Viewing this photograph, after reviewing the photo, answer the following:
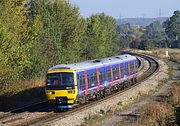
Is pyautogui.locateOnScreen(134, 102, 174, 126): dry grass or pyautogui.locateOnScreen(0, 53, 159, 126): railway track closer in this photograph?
pyautogui.locateOnScreen(134, 102, 174, 126): dry grass

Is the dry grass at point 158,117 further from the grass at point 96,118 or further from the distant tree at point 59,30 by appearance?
the distant tree at point 59,30

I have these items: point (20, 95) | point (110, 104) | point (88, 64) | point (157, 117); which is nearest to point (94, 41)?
point (20, 95)

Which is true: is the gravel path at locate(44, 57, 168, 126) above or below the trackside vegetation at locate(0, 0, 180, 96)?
below

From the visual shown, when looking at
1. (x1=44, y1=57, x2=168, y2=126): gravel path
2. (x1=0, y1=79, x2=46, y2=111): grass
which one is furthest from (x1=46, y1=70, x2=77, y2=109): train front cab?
(x1=0, y1=79, x2=46, y2=111): grass

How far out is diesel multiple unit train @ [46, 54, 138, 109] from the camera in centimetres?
2581

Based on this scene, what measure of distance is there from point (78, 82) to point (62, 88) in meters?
1.11

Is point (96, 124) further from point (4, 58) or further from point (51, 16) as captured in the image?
point (51, 16)

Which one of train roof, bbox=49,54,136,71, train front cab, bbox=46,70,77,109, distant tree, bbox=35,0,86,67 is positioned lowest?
train front cab, bbox=46,70,77,109

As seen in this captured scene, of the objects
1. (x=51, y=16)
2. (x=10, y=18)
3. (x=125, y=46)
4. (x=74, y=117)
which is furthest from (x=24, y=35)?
(x=125, y=46)

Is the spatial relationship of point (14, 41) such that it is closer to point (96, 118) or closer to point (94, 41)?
point (96, 118)

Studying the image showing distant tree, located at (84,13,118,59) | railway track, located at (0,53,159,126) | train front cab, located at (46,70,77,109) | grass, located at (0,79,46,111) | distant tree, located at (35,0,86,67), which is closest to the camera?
railway track, located at (0,53,159,126)

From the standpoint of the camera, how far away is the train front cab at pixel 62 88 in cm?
2575

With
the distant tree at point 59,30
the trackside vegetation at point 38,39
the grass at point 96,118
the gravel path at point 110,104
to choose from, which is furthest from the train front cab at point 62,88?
the distant tree at point 59,30

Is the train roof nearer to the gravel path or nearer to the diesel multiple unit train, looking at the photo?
the diesel multiple unit train
